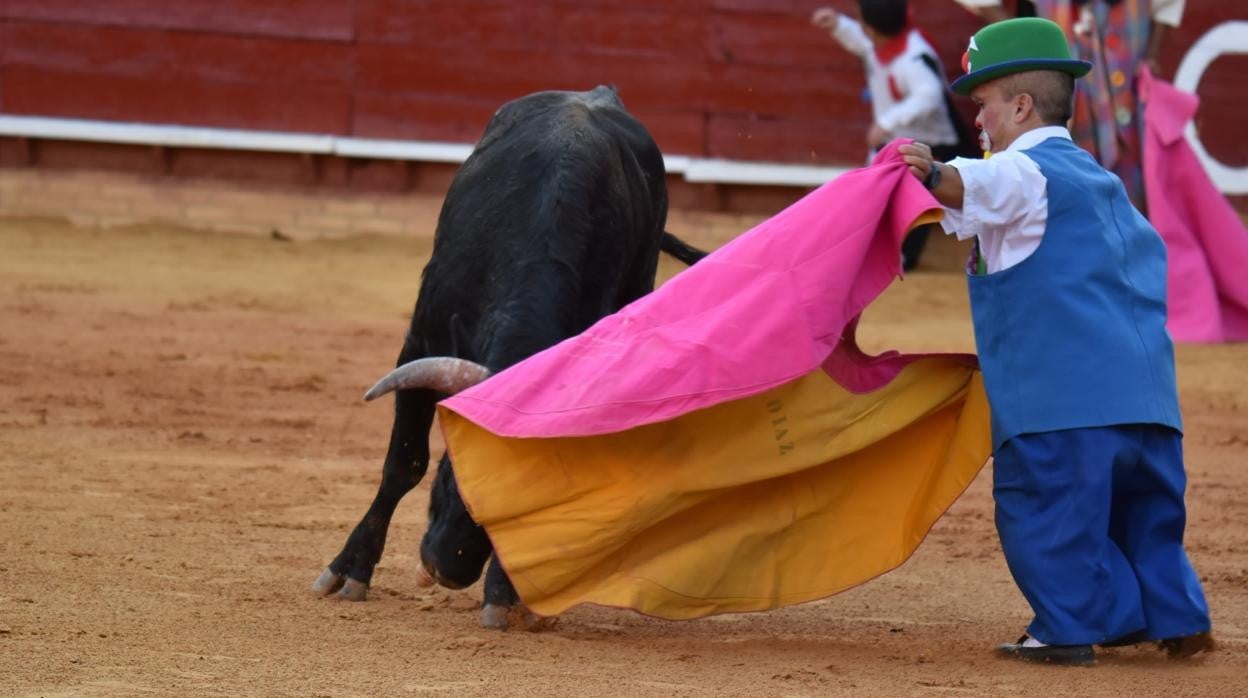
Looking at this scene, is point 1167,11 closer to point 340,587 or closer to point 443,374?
point 340,587

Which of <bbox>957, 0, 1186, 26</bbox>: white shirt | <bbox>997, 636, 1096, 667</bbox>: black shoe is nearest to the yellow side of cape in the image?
<bbox>997, 636, 1096, 667</bbox>: black shoe

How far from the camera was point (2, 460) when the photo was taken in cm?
506

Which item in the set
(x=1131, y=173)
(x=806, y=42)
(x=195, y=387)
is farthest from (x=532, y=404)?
(x=806, y=42)

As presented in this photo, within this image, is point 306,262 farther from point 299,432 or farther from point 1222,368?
point 1222,368

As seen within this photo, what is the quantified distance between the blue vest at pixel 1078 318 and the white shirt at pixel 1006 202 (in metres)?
0.02

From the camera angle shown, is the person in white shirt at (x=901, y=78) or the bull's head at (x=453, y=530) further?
the person in white shirt at (x=901, y=78)

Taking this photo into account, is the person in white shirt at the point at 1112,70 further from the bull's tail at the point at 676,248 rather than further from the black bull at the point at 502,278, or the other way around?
the black bull at the point at 502,278

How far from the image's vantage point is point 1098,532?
3.29 meters

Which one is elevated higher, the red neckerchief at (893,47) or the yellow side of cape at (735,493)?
the red neckerchief at (893,47)

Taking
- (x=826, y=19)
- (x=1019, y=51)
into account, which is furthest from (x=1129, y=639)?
(x=826, y=19)

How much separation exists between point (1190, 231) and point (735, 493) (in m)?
5.30

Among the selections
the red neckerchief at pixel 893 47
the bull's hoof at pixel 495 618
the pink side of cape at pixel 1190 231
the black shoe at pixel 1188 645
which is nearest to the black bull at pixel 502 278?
the bull's hoof at pixel 495 618

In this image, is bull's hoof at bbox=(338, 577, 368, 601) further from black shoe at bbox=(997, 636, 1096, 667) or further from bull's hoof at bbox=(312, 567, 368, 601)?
black shoe at bbox=(997, 636, 1096, 667)

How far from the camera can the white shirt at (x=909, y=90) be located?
9.00 metres
